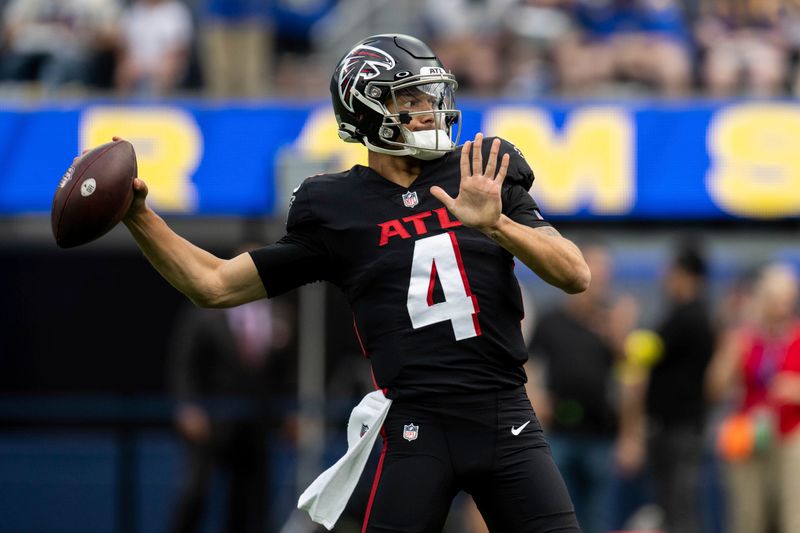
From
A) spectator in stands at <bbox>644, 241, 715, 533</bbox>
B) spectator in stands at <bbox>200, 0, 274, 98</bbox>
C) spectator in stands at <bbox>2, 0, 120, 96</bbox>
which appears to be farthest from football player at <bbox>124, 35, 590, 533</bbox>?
spectator in stands at <bbox>200, 0, 274, 98</bbox>

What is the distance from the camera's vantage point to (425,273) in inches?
167

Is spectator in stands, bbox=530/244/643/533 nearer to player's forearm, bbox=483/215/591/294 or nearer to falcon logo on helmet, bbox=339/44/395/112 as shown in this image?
falcon logo on helmet, bbox=339/44/395/112

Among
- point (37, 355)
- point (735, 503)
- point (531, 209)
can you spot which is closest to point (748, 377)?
point (735, 503)

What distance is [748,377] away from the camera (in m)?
8.53

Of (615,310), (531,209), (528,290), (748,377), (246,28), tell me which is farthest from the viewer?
(246,28)

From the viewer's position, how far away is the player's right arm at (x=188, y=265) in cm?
439

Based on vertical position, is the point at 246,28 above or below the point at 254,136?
above

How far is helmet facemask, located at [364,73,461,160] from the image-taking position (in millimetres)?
4340

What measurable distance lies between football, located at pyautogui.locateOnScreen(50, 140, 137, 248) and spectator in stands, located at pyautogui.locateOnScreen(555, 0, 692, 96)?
6909mm

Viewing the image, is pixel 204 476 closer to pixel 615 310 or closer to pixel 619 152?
pixel 615 310

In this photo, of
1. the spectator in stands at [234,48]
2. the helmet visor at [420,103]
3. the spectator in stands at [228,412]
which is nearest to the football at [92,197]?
the helmet visor at [420,103]

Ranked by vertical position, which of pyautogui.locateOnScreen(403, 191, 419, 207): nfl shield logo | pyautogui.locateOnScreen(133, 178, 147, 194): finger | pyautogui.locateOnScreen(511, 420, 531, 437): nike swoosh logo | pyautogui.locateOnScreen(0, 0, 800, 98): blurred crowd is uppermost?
pyautogui.locateOnScreen(0, 0, 800, 98): blurred crowd

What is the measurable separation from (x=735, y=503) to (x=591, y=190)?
7.62 ft

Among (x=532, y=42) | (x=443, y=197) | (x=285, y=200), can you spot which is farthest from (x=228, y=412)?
(x=443, y=197)
